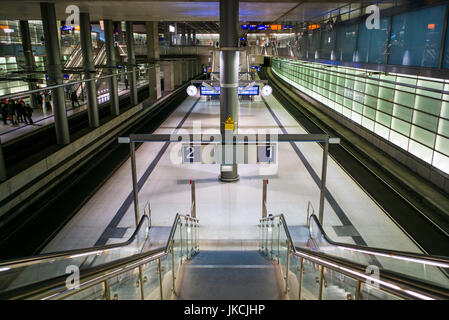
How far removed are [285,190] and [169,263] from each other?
6.02 metres

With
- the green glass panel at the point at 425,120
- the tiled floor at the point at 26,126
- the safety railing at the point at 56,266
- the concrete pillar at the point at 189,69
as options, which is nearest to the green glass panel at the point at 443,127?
the green glass panel at the point at 425,120

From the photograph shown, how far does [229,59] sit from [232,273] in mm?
6938

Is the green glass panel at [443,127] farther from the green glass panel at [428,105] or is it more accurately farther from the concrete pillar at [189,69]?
the concrete pillar at [189,69]

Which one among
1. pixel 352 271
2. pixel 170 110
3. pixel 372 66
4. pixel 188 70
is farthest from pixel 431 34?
pixel 188 70

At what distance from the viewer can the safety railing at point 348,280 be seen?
2.26 m

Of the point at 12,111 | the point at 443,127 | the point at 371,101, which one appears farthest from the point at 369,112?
the point at 12,111

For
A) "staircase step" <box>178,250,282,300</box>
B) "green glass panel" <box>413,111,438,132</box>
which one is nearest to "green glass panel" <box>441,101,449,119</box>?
"green glass panel" <box>413,111,438,132</box>

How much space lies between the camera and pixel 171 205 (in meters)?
9.45

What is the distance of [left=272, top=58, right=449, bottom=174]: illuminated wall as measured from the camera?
10.5 metres

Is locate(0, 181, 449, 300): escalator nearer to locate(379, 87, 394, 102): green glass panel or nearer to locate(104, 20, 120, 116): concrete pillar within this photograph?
locate(379, 87, 394, 102): green glass panel

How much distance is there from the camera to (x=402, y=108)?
43.1 feet

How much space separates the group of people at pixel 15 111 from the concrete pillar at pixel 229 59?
11120 mm

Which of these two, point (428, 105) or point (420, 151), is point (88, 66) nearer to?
point (428, 105)
